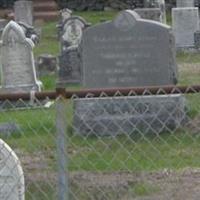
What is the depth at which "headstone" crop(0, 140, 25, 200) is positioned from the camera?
5.32 metres

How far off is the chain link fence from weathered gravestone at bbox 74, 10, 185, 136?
0.02 meters

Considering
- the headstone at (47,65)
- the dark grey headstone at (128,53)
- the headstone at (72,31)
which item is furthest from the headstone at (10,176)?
the headstone at (72,31)

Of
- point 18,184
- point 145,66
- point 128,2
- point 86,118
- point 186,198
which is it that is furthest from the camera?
point 128,2

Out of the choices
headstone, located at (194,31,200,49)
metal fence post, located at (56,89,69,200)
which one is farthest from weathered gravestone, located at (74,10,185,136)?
headstone, located at (194,31,200,49)

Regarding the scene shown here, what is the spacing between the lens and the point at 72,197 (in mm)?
6801

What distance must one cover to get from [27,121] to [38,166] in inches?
89.4

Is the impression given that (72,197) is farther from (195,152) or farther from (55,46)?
(55,46)

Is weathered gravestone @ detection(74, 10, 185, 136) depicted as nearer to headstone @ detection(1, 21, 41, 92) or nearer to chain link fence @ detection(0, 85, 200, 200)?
chain link fence @ detection(0, 85, 200, 200)

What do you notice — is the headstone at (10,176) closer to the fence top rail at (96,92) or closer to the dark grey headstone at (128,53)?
the fence top rail at (96,92)

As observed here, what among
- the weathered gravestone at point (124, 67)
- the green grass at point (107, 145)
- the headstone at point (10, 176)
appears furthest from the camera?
the weathered gravestone at point (124, 67)

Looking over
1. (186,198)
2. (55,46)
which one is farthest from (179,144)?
(55,46)

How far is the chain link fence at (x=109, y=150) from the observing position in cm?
692

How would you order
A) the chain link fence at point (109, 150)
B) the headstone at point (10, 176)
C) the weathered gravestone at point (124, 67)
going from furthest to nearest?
the weathered gravestone at point (124, 67), the chain link fence at point (109, 150), the headstone at point (10, 176)

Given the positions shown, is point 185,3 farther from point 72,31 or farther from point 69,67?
point 69,67
